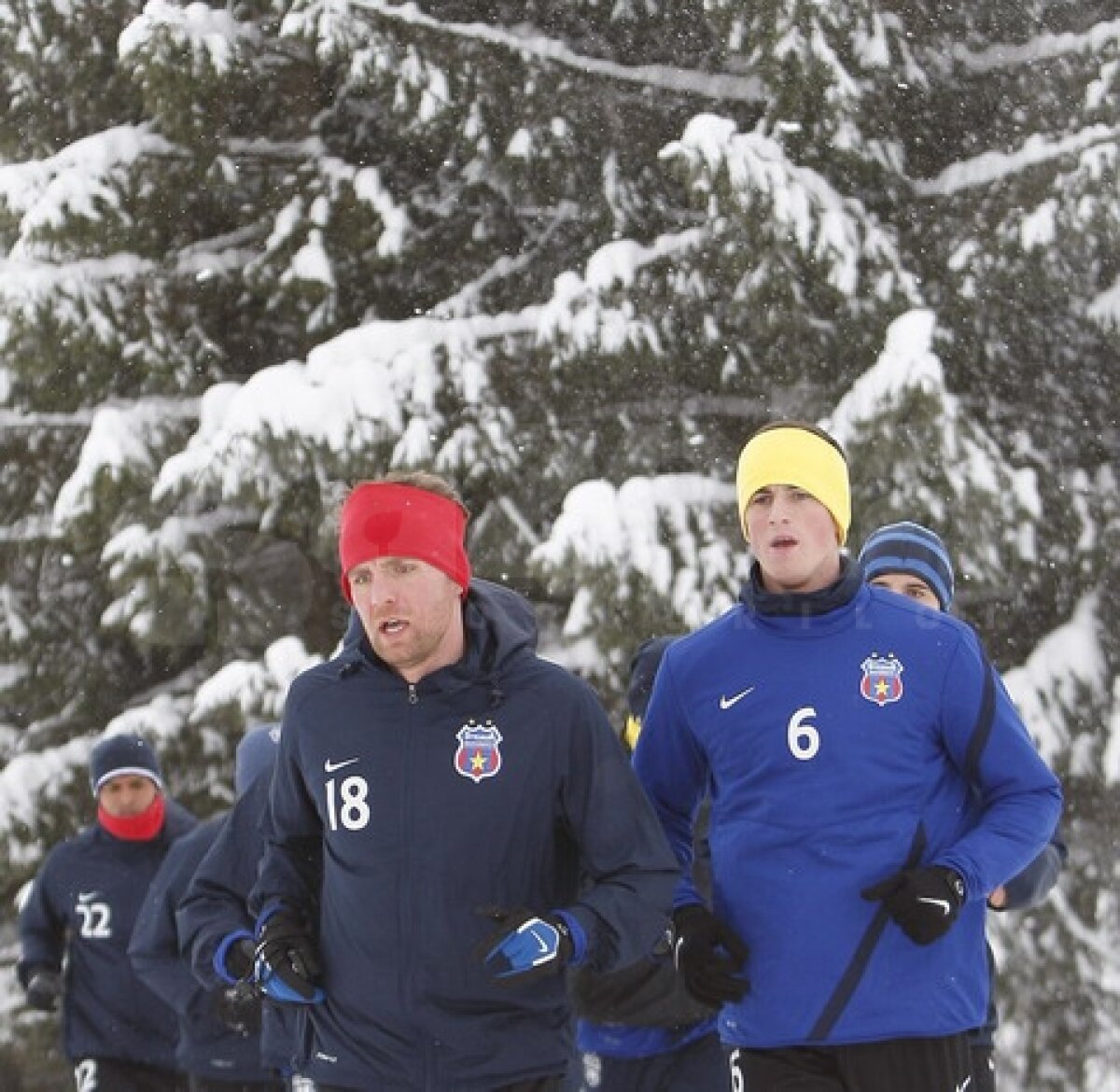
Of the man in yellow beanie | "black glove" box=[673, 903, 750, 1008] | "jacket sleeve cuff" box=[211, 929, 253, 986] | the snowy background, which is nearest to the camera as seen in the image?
the man in yellow beanie

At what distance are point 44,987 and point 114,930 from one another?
544 millimetres

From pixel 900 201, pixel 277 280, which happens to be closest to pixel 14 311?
pixel 277 280

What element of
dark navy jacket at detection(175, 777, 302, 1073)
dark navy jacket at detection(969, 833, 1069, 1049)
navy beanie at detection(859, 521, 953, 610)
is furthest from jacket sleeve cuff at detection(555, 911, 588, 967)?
navy beanie at detection(859, 521, 953, 610)

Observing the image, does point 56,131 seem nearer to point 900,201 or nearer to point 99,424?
point 99,424

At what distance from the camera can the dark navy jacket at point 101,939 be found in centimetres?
884

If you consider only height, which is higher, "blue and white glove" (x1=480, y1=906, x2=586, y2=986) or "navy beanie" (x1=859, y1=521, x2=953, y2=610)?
"navy beanie" (x1=859, y1=521, x2=953, y2=610)

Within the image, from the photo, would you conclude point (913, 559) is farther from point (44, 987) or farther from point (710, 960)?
point (44, 987)

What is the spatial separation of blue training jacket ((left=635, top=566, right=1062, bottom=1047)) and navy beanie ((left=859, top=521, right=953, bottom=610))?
954mm

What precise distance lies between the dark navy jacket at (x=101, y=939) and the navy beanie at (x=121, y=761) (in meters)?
0.29

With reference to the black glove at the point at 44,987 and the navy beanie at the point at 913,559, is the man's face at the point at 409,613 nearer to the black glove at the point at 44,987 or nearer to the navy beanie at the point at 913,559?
the navy beanie at the point at 913,559

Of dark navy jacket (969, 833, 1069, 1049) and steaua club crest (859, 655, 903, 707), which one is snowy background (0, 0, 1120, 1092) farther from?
steaua club crest (859, 655, 903, 707)

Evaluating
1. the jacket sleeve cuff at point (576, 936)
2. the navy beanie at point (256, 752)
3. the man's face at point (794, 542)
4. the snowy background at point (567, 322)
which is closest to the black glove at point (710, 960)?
the jacket sleeve cuff at point (576, 936)

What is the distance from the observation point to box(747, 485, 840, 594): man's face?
4.26m

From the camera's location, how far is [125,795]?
8914 millimetres
